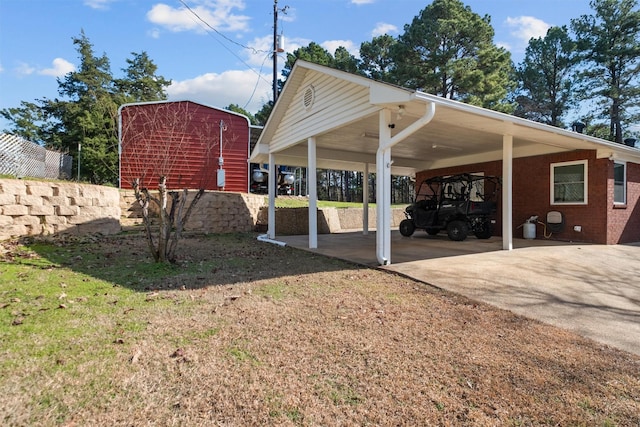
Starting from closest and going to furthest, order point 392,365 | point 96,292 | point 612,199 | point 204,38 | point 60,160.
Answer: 1. point 392,365
2. point 96,292
3. point 612,199
4. point 60,160
5. point 204,38

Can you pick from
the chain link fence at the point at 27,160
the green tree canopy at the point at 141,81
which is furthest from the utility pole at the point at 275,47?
the green tree canopy at the point at 141,81

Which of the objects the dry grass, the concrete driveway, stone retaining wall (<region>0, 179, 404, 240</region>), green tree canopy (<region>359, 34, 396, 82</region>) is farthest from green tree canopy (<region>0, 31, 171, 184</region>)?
the dry grass

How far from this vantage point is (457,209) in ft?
31.7

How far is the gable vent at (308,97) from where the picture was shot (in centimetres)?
805

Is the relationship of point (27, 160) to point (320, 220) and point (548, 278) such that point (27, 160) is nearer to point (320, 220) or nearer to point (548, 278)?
point (320, 220)

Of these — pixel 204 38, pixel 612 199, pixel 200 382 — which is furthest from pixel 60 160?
pixel 612 199

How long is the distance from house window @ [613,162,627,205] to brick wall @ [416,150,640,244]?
0.21 m

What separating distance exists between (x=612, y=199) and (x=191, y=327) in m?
10.6

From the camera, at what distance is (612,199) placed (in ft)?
28.8

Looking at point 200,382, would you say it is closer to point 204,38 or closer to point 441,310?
point 441,310

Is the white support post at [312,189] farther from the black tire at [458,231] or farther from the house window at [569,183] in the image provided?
the house window at [569,183]

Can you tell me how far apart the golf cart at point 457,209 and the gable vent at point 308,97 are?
466 cm

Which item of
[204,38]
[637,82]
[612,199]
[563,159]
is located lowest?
[612,199]

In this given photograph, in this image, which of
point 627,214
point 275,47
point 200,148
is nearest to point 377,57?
point 275,47
